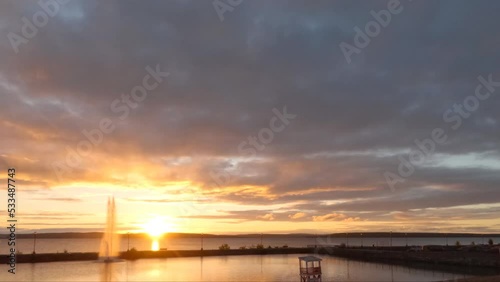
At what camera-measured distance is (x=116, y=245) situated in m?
86.9

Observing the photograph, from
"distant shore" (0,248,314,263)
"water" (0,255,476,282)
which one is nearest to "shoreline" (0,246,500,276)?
"distant shore" (0,248,314,263)

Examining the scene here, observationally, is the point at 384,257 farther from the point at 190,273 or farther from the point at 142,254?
the point at 142,254

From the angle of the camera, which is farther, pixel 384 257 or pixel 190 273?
pixel 384 257

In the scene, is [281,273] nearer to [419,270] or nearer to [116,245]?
[419,270]

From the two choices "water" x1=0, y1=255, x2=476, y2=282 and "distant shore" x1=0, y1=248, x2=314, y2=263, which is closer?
"water" x1=0, y1=255, x2=476, y2=282

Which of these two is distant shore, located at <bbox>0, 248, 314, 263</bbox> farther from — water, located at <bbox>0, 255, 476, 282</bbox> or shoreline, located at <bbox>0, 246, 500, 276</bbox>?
water, located at <bbox>0, 255, 476, 282</bbox>

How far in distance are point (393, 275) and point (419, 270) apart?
28.6ft

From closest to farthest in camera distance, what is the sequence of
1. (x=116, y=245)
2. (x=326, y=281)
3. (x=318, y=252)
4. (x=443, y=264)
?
(x=326, y=281) → (x=443, y=264) → (x=116, y=245) → (x=318, y=252)

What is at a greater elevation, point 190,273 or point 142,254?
point 142,254

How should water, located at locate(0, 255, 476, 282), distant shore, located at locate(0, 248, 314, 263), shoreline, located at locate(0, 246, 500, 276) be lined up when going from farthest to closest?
1. distant shore, located at locate(0, 248, 314, 263)
2. shoreline, located at locate(0, 246, 500, 276)
3. water, located at locate(0, 255, 476, 282)

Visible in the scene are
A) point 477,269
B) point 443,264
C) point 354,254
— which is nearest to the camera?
point 477,269

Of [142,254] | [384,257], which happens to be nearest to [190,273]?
[142,254]

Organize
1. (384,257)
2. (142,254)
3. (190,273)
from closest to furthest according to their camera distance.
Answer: (190,273) < (142,254) < (384,257)

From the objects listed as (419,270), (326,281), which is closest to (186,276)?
(326,281)
